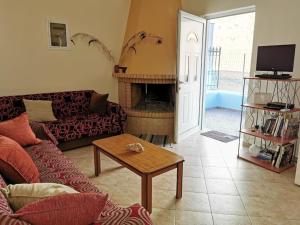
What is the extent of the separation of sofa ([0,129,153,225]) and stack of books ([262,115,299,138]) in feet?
7.51

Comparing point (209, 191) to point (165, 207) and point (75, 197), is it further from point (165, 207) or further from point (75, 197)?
point (75, 197)

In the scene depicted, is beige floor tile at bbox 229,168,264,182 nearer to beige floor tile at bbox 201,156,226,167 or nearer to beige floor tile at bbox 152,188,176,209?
beige floor tile at bbox 201,156,226,167

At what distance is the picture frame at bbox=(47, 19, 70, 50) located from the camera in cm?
384

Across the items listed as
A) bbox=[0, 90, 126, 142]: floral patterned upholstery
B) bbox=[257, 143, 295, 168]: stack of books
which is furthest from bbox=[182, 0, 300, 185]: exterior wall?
bbox=[0, 90, 126, 142]: floral patterned upholstery

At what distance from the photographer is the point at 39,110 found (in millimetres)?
3436

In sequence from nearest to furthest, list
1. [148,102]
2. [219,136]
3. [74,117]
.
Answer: [74,117] → [219,136] → [148,102]

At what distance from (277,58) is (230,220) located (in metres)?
1.93

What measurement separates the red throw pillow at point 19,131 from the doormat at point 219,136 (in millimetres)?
2826

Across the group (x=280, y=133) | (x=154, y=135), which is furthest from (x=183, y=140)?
(x=280, y=133)

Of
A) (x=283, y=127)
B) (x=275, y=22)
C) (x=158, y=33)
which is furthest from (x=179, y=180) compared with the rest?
(x=158, y=33)

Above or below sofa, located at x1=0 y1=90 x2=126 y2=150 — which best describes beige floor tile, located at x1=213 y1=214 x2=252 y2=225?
below

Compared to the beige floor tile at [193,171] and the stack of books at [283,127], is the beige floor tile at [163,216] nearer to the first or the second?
the beige floor tile at [193,171]

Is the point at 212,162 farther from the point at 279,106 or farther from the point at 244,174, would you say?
the point at 279,106

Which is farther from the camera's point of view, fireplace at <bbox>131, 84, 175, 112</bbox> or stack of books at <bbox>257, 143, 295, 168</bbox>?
fireplace at <bbox>131, 84, 175, 112</bbox>
